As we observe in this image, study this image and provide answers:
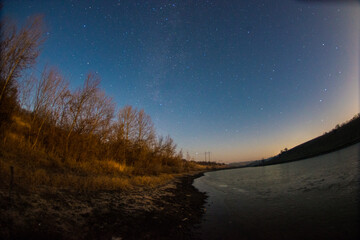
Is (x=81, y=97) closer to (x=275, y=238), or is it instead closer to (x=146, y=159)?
(x=146, y=159)

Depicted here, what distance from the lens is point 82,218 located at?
5102 millimetres

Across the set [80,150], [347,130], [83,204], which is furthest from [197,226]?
[347,130]

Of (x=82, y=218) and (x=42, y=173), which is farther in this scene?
(x=42, y=173)

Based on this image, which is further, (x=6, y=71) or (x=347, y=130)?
(x=347, y=130)

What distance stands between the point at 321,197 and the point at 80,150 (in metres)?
21.7

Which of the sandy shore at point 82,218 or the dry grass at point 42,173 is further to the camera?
the dry grass at point 42,173

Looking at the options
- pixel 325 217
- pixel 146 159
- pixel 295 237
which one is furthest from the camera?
pixel 146 159

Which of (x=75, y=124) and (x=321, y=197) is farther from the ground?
(x=75, y=124)

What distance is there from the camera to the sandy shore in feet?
12.6

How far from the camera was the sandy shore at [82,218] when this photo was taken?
3.85m

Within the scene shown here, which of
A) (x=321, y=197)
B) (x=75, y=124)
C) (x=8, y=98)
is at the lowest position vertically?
(x=321, y=197)

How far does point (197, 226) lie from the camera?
6.18 metres

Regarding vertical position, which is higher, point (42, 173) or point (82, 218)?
point (42, 173)

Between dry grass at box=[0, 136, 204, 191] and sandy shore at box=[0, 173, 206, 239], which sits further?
dry grass at box=[0, 136, 204, 191]
